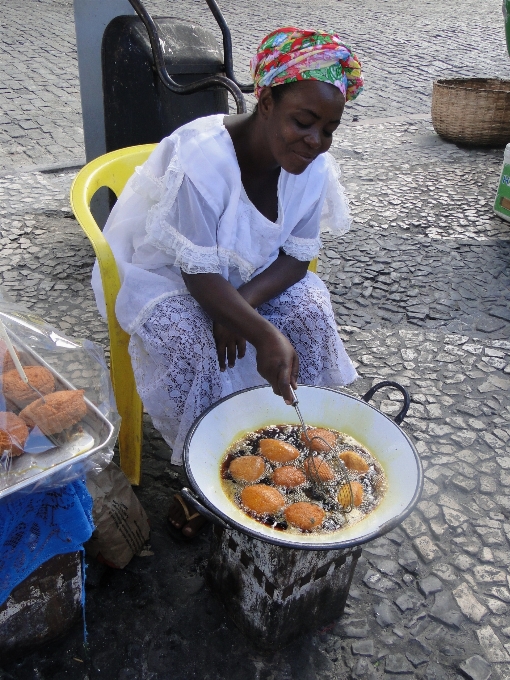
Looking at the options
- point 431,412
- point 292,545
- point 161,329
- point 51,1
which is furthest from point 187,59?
point 51,1

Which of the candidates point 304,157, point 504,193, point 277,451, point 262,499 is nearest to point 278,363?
point 277,451

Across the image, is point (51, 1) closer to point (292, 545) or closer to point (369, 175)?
point (369, 175)

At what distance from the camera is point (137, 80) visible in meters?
3.28

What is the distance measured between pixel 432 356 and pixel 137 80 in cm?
213

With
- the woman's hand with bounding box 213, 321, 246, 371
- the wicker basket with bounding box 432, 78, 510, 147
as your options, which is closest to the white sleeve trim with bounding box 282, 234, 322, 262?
the woman's hand with bounding box 213, 321, 246, 371

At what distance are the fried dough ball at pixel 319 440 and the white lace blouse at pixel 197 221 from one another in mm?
575

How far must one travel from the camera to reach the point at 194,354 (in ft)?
6.51

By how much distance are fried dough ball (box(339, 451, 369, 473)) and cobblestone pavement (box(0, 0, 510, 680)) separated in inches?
20.6

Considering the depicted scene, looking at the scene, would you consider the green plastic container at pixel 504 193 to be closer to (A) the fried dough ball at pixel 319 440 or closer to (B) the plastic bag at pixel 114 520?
(A) the fried dough ball at pixel 319 440

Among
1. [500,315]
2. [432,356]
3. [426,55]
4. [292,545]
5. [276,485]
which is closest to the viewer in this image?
[292,545]

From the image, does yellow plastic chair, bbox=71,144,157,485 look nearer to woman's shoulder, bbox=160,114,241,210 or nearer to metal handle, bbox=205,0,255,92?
woman's shoulder, bbox=160,114,241,210

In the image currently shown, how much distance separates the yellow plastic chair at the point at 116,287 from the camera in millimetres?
2078

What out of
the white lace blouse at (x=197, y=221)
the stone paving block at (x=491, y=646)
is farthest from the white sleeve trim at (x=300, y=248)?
the stone paving block at (x=491, y=646)

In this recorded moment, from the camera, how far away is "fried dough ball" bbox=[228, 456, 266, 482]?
1.80 m
